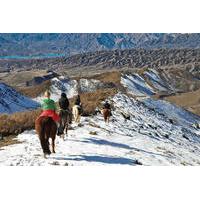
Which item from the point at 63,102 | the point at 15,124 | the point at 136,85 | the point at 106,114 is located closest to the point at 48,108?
the point at 63,102

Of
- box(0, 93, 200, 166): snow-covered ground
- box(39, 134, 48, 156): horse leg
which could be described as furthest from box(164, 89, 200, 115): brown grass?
box(39, 134, 48, 156): horse leg

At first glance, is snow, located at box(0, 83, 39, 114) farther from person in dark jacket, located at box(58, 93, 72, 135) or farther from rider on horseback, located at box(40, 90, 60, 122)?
rider on horseback, located at box(40, 90, 60, 122)

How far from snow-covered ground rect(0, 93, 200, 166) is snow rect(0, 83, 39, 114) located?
4500cm

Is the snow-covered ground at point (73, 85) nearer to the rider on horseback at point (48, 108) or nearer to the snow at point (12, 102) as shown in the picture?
the snow at point (12, 102)

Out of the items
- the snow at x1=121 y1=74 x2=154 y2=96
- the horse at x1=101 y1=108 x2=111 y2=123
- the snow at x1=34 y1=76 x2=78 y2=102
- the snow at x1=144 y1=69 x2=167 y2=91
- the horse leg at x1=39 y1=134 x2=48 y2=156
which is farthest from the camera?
the snow at x1=144 y1=69 x2=167 y2=91

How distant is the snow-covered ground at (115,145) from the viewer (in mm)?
20266

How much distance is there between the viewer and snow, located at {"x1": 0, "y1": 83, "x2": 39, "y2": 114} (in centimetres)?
8489

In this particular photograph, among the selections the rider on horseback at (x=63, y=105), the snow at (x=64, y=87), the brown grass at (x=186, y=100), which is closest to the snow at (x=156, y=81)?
the brown grass at (x=186, y=100)

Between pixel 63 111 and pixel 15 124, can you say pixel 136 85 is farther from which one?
pixel 63 111
